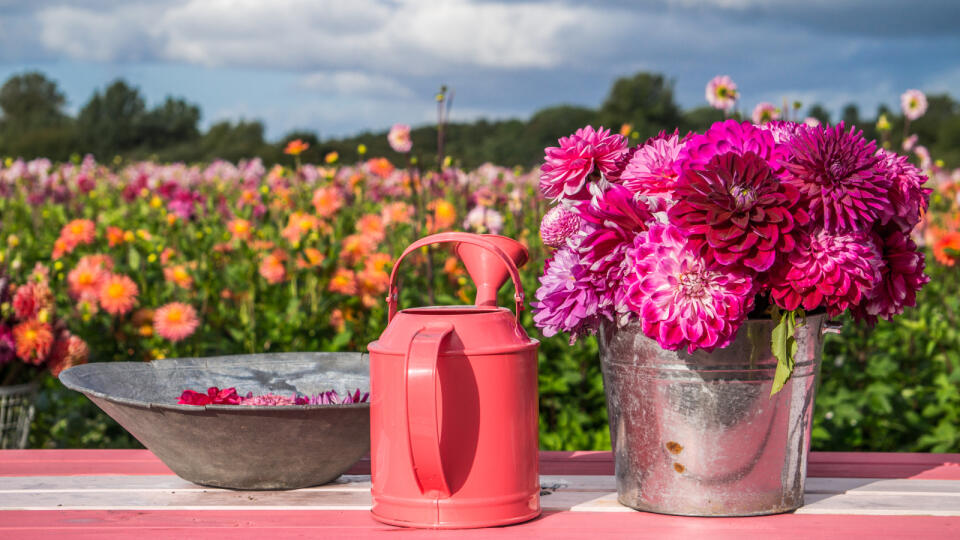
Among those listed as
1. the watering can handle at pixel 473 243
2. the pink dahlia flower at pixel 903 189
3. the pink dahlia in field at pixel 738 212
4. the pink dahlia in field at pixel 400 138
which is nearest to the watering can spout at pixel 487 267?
the watering can handle at pixel 473 243

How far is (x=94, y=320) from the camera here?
2.98m

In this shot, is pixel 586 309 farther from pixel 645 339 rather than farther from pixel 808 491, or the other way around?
pixel 808 491

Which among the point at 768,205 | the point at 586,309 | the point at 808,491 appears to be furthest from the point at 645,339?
the point at 808,491

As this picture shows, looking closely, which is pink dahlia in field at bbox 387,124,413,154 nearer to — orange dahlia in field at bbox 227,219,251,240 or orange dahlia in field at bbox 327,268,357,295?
orange dahlia in field at bbox 327,268,357,295

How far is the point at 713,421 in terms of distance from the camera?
110 centimetres

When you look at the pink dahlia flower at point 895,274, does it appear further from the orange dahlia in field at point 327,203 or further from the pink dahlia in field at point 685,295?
the orange dahlia in field at point 327,203

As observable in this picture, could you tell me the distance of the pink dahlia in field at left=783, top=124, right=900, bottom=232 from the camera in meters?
1.03

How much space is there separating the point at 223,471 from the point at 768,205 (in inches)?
30.2

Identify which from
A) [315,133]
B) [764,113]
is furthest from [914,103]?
[315,133]

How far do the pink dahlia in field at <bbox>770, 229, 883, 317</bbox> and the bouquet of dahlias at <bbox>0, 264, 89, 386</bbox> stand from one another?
1.86m

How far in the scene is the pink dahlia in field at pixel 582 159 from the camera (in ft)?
3.85

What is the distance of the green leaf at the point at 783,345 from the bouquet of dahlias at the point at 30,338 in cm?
184

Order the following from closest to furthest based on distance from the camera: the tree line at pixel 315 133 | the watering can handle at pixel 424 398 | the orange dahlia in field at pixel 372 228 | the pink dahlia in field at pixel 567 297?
the watering can handle at pixel 424 398 → the pink dahlia in field at pixel 567 297 → the orange dahlia in field at pixel 372 228 → the tree line at pixel 315 133

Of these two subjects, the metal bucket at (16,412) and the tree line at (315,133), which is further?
the tree line at (315,133)
